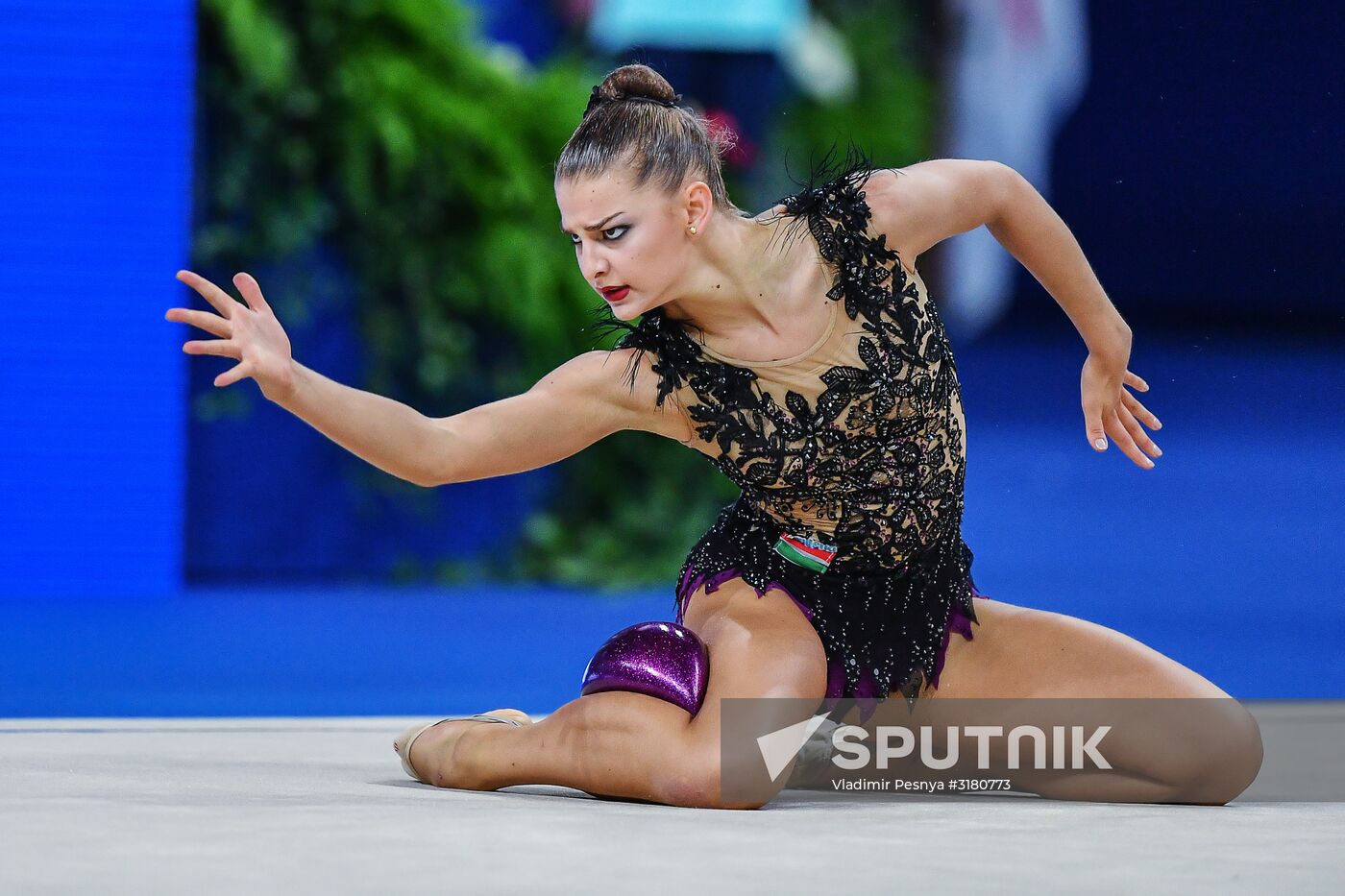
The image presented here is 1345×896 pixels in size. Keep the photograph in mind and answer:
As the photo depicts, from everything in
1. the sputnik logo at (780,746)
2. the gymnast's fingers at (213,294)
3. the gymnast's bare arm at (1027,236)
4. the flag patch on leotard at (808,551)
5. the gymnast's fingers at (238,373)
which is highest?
the gymnast's bare arm at (1027,236)

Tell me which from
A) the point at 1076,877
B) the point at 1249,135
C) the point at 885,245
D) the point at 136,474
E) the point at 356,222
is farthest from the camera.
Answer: the point at 1249,135

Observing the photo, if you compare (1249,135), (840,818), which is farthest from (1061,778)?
(1249,135)

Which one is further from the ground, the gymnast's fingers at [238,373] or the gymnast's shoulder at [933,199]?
the gymnast's shoulder at [933,199]

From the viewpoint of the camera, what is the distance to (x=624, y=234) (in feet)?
6.26

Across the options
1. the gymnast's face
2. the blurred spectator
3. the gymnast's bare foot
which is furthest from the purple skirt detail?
the blurred spectator

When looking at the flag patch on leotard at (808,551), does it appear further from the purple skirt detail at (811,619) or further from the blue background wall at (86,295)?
the blue background wall at (86,295)

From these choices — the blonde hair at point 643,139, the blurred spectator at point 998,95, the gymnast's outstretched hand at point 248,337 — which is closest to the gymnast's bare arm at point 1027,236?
the blonde hair at point 643,139

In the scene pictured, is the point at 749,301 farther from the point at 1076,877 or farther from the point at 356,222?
Result: the point at 356,222

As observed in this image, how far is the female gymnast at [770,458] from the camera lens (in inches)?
74.9

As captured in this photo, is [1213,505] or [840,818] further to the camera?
[1213,505]

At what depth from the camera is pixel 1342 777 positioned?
2168 mm

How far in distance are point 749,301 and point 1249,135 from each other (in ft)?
20.4

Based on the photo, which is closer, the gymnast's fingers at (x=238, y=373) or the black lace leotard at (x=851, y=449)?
the gymnast's fingers at (x=238, y=373)

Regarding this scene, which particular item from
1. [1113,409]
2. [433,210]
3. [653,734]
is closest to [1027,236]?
[1113,409]
